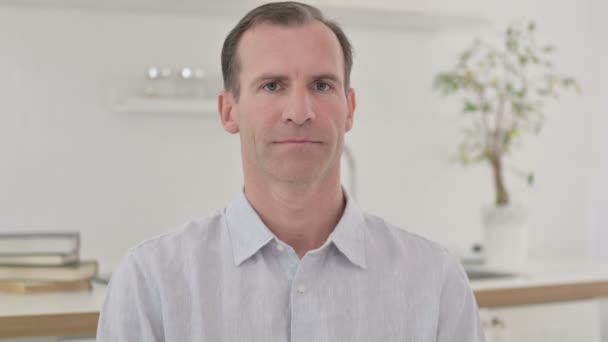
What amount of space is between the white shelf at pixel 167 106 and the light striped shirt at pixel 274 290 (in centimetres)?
126

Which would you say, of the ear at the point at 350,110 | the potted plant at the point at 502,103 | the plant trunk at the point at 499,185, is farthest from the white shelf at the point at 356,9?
the ear at the point at 350,110

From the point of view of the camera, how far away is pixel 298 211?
4.76 ft

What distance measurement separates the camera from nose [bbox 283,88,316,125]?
4.46 ft

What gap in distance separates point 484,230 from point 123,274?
1777 mm

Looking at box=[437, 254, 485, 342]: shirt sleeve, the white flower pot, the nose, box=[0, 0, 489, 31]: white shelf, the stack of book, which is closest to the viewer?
the nose

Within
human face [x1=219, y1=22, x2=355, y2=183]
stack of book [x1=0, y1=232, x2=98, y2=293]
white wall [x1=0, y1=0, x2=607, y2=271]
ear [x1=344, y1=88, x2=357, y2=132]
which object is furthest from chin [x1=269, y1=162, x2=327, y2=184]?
white wall [x1=0, y1=0, x2=607, y2=271]

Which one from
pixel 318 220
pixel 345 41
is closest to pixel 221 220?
pixel 318 220

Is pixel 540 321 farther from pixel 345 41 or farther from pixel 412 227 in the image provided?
pixel 345 41

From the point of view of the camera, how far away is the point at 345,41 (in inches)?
59.3

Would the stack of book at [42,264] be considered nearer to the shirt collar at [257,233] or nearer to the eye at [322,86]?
the shirt collar at [257,233]

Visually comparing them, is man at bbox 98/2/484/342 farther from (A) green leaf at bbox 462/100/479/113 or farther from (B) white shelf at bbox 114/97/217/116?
(A) green leaf at bbox 462/100/479/113

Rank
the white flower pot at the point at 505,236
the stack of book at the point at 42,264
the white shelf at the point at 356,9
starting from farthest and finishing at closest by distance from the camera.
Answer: the white flower pot at the point at 505,236, the white shelf at the point at 356,9, the stack of book at the point at 42,264

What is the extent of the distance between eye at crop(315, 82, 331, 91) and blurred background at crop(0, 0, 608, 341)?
4.21 ft

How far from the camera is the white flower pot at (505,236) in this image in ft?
9.57
